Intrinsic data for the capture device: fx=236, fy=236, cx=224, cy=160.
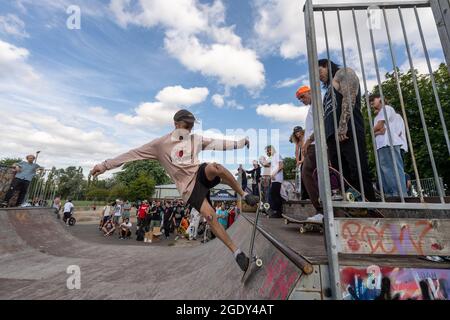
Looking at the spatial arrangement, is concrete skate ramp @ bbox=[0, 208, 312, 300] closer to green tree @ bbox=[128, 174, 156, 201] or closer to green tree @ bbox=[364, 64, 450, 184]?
green tree @ bbox=[364, 64, 450, 184]

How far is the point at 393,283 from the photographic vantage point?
5.20 ft

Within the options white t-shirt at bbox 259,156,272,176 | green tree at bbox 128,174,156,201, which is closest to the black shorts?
white t-shirt at bbox 259,156,272,176

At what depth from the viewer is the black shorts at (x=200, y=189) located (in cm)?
264

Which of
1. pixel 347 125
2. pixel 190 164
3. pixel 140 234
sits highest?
pixel 347 125

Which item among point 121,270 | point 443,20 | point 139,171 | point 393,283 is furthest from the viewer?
point 139,171

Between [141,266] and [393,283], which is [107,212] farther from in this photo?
[393,283]

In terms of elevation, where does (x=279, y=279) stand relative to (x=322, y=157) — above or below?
below

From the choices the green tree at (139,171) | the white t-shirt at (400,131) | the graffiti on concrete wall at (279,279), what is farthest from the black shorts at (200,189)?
the green tree at (139,171)

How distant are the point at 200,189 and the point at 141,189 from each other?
5724 cm

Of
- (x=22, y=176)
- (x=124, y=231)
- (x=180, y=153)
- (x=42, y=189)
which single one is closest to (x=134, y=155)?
(x=180, y=153)

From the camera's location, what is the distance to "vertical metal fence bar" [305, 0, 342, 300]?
5.15 feet

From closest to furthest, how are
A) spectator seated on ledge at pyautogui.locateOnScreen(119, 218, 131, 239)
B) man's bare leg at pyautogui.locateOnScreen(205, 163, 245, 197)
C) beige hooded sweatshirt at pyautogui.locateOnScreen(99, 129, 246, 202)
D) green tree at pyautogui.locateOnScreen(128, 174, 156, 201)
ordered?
man's bare leg at pyautogui.locateOnScreen(205, 163, 245, 197), beige hooded sweatshirt at pyautogui.locateOnScreen(99, 129, 246, 202), spectator seated on ledge at pyautogui.locateOnScreen(119, 218, 131, 239), green tree at pyautogui.locateOnScreen(128, 174, 156, 201)
